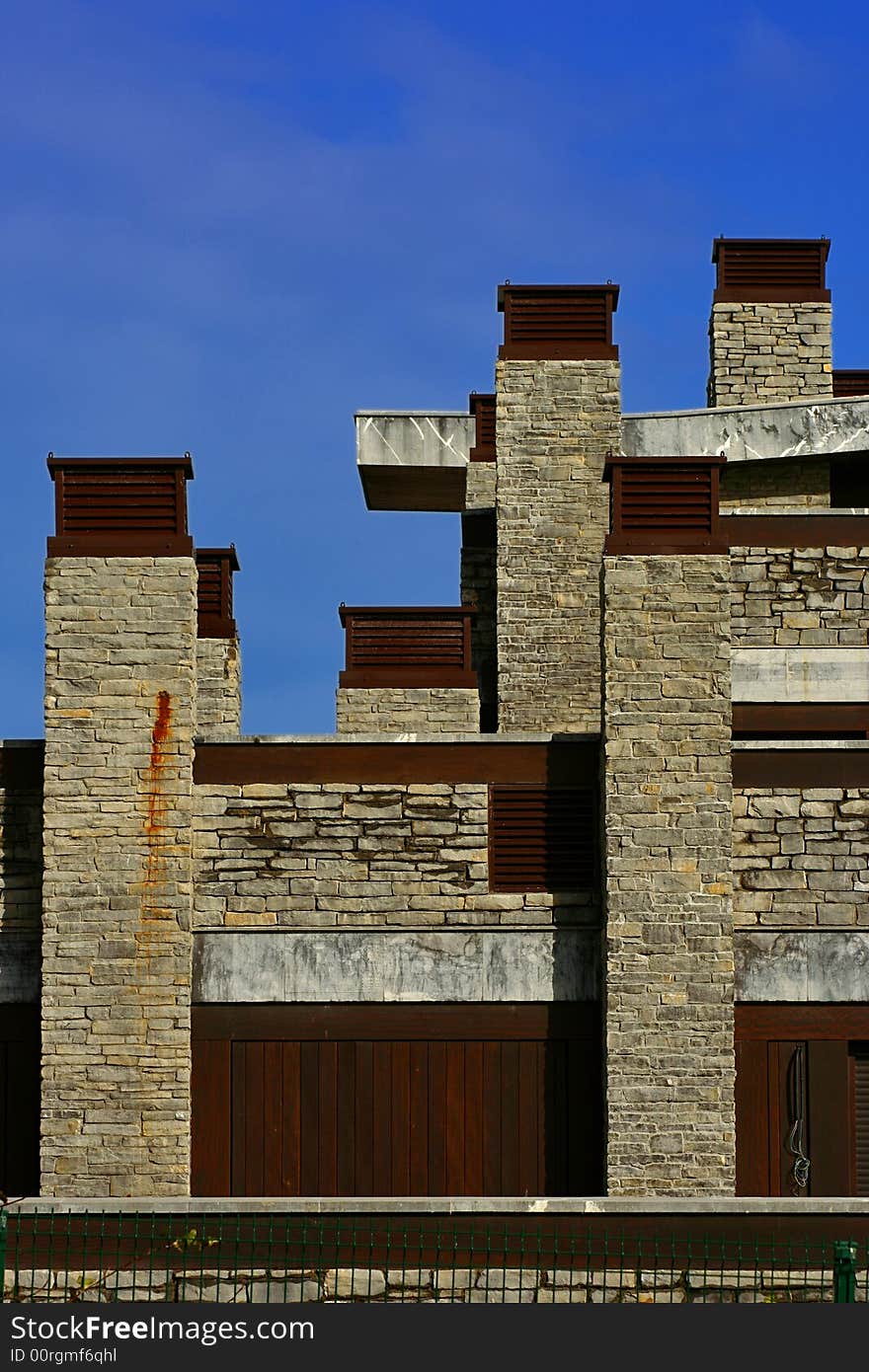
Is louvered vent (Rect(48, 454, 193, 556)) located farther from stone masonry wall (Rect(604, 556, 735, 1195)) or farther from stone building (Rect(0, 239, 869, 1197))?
stone masonry wall (Rect(604, 556, 735, 1195))

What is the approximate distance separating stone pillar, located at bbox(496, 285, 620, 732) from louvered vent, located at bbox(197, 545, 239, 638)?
3.41 meters

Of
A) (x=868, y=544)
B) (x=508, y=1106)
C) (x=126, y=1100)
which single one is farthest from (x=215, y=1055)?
(x=868, y=544)

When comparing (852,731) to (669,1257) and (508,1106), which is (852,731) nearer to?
(508,1106)

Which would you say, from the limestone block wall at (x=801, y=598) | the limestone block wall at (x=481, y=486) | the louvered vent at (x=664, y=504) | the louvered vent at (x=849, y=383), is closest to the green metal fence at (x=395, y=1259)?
the louvered vent at (x=664, y=504)

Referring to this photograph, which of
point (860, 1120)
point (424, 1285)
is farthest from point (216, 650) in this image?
point (424, 1285)

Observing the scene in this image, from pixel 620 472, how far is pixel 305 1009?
5989mm

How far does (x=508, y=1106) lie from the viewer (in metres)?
18.3

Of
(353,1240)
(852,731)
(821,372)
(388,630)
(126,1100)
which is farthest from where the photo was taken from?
(821,372)

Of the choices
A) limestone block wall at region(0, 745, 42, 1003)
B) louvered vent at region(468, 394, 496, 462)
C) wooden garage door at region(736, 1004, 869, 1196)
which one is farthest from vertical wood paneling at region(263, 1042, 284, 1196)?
louvered vent at region(468, 394, 496, 462)

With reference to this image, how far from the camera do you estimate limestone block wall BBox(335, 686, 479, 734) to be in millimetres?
23094

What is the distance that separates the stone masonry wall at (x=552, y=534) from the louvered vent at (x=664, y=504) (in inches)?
189

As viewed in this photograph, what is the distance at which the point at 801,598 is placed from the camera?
2089 centimetres

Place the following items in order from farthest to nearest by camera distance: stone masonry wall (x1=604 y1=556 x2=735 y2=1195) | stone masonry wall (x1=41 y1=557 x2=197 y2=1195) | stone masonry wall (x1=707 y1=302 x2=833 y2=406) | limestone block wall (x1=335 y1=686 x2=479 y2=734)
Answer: stone masonry wall (x1=707 y1=302 x2=833 y2=406), limestone block wall (x1=335 y1=686 x2=479 y2=734), stone masonry wall (x1=41 y1=557 x2=197 y2=1195), stone masonry wall (x1=604 y1=556 x2=735 y2=1195)

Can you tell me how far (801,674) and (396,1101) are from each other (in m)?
6.34
